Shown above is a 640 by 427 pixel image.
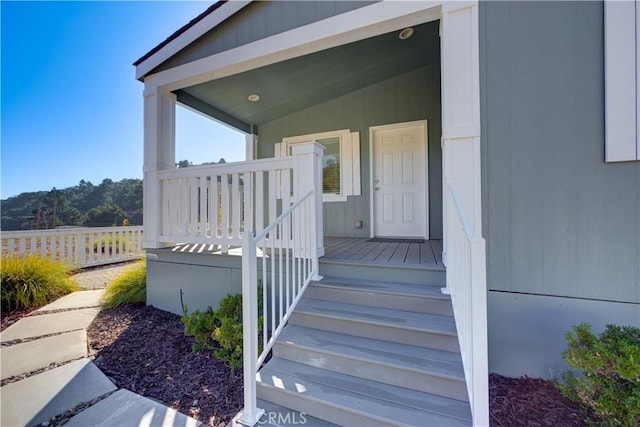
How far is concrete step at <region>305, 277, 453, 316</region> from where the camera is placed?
205cm

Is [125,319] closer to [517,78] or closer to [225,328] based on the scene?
[225,328]

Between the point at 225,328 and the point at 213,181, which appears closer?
the point at 225,328

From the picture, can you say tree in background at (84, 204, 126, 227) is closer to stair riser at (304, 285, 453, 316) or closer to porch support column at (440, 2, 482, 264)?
stair riser at (304, 285, 453, 316)

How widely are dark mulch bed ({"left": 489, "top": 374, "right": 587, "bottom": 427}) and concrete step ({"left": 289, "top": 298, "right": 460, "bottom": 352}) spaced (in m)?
0.45

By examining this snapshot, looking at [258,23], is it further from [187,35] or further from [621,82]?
[621,82]

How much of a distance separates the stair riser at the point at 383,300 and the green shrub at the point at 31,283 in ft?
13.7

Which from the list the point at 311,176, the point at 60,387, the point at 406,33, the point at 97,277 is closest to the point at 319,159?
the point at 311,176

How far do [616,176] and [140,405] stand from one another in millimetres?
3761

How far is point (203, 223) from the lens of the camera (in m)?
3.16

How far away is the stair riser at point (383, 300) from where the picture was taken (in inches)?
80.1

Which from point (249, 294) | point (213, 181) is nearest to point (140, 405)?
point (249, 294)

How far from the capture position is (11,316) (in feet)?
11.0

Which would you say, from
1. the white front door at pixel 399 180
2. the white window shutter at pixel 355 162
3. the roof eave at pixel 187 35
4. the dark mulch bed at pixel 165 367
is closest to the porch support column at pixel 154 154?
the roof eave at pixel 187 35

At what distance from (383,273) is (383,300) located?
1.01ft
